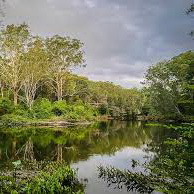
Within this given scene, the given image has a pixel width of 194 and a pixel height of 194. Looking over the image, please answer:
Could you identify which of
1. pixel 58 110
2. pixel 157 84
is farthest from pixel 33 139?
pixel 157 84

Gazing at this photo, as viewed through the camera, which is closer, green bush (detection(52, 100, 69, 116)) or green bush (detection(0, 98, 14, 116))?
green bush (detection(0, 98, 14, 116))

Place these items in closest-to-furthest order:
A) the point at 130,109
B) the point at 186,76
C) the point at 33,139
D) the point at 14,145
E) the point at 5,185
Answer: the point at 5,185, the point at 14,145, the point at 33,139, the point at 186,76, the point at 130,109

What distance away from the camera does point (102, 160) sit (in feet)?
69.7

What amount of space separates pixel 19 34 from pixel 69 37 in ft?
36.6

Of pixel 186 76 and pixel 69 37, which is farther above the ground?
pixel 69 37

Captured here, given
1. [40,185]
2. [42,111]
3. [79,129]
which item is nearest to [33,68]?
[42,111]

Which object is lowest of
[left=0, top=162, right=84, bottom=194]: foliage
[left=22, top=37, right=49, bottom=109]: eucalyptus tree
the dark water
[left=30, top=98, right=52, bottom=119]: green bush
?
the dark water

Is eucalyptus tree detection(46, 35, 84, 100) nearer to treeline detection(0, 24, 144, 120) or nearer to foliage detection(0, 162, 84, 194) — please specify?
treeline detection(0, 24, 144, 120)

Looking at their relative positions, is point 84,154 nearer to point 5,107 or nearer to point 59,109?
point 5,107

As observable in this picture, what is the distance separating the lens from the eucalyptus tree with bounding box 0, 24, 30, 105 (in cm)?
5275

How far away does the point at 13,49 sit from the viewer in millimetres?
53531

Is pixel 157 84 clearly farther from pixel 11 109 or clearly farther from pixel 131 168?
pixel 131 168

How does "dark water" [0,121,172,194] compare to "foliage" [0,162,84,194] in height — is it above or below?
below

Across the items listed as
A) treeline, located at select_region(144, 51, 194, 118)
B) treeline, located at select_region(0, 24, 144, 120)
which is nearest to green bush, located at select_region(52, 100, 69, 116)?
treeline, located at select_region(0, 24, 144, 120)
